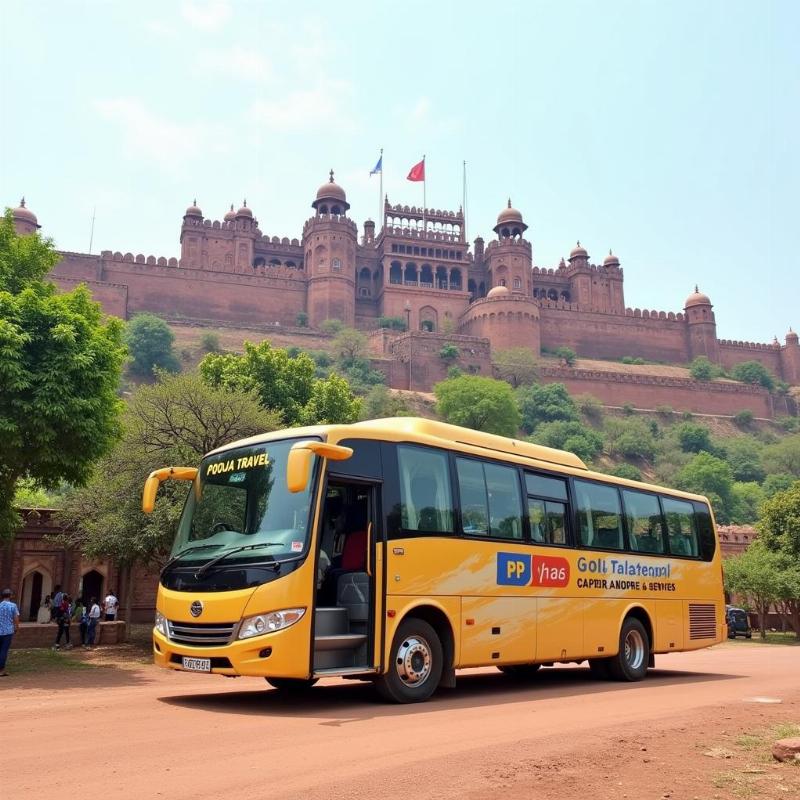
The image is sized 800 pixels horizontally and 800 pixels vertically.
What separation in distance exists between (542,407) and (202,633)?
5820 centimetres

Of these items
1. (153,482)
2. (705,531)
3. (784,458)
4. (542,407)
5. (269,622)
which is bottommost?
(269,622)

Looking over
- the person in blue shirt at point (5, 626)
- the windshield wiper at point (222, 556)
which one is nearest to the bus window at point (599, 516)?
the windshield wiper at point (222, 556)

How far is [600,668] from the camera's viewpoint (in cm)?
1156

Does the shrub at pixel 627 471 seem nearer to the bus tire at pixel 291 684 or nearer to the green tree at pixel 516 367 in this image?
the green tree at pixel 516 367

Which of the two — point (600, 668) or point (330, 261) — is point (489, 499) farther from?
point (330, 261)

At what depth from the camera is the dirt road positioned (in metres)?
4.89

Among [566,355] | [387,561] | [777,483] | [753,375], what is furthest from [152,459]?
[753,375]

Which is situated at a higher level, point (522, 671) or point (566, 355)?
point (566, 355)

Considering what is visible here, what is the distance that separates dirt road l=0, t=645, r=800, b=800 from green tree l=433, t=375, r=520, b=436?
45.3m

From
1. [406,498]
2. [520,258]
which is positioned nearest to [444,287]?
[520,258]

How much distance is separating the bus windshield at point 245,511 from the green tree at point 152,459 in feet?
23.8

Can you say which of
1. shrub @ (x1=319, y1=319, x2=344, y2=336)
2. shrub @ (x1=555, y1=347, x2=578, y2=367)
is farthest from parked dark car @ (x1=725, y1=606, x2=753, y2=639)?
shrub @ (x1=319, y1=319, x2=344, y2=336)

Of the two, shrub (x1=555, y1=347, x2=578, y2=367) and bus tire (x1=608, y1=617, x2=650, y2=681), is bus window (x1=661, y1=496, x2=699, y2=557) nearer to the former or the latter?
bus tire (x1=608, y1=617, x2=650, y2=681)

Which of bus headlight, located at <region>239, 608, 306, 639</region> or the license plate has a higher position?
bus headlight, located at <region>239, 608, 306, 639</region>
